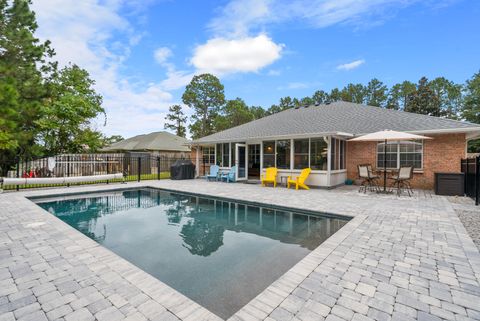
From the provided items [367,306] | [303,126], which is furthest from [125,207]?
[303,126]

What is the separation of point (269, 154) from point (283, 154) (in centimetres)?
88

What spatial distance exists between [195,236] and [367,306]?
3.72 metres

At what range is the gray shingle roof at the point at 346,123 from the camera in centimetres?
1015

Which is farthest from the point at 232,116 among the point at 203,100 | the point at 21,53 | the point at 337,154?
the point at 21,53

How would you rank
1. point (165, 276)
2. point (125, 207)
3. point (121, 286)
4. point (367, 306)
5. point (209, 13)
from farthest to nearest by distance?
point (209, 13) → point (125, 207) → point (165, 276) → point (121, 286) → point (367, 306)

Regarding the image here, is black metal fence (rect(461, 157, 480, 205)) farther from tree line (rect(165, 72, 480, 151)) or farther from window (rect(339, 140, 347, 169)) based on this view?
tree line (rect(165, 72, 480, 151))

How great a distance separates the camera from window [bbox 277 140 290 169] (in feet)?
38.8

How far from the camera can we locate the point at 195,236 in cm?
521

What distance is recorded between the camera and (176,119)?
33875 mm

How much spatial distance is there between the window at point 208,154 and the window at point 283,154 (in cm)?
625

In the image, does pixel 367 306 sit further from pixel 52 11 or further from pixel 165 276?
pixel 52 11

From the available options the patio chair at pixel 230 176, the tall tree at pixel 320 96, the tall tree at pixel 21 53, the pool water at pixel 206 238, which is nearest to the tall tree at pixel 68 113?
the tall tree at pixel 21 53

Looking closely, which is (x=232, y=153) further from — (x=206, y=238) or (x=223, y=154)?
(x=206, y=238)

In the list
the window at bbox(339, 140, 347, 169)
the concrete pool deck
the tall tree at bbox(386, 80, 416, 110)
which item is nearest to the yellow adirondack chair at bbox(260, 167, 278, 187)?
the window at bbox(339, 140, 347, 169)
